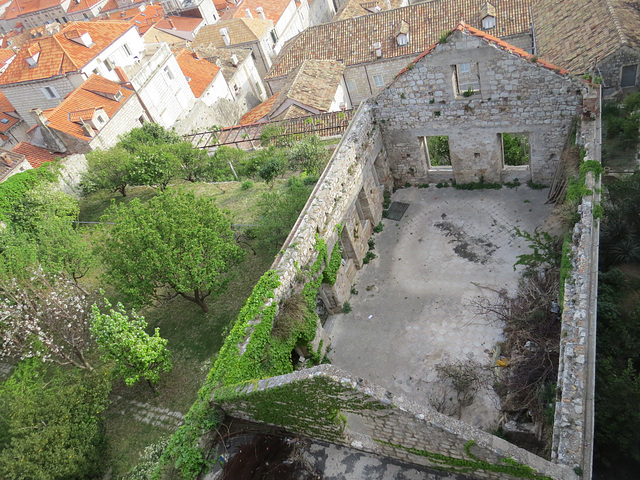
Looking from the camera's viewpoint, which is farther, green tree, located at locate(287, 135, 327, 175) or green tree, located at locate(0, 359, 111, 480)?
green tree, located at locate(287, 135, 327, 175)

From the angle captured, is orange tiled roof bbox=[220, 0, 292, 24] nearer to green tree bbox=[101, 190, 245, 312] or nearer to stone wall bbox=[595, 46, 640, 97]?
stone wall bbox=[595, 46, 640, 97]

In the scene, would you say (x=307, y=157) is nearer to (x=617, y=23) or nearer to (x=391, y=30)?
(x=617, y=23)

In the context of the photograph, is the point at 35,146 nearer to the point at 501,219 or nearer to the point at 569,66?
the point at 501,219

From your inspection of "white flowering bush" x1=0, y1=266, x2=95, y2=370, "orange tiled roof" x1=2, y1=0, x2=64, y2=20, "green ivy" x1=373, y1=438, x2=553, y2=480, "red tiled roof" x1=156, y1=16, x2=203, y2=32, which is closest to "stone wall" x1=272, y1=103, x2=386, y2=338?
"green ivy" x1=373, y1=438, x2=553, y2=480

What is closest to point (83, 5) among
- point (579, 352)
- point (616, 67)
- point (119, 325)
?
point (119, 325)

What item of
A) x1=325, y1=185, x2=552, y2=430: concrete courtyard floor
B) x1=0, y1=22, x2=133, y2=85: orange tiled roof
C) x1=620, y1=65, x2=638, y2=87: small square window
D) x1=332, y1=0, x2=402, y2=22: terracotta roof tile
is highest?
x1=0, y1=22, x2=133, y2=85: orange tiled roof

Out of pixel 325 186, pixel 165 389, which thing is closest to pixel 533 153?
pixel 325 186
